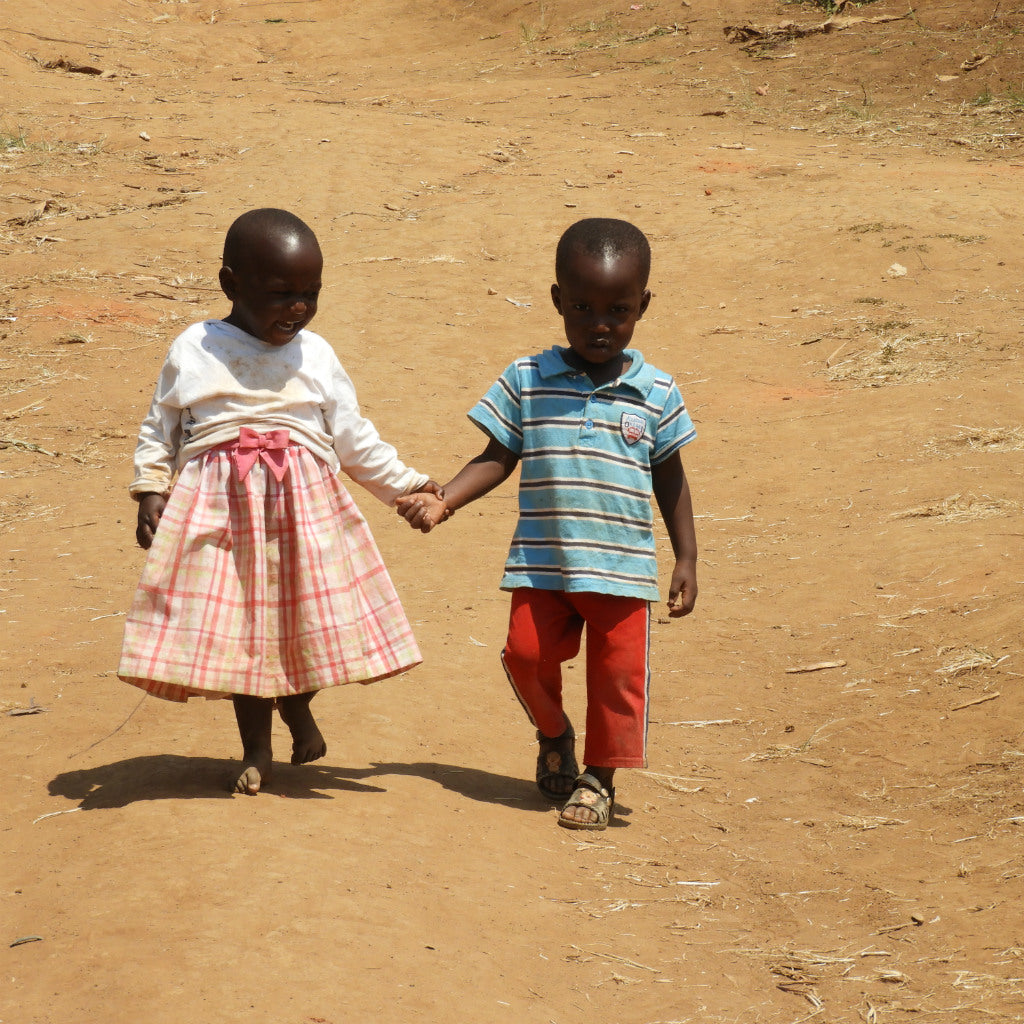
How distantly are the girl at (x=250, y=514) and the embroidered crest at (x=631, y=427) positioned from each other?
75 cm

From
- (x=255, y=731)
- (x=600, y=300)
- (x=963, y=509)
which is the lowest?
(x=255, y=731)

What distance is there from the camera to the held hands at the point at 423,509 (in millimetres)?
3320

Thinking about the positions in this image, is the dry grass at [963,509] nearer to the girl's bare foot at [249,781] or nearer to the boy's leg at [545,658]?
the boy's leg at [545,658]

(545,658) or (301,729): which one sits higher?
(545,658)

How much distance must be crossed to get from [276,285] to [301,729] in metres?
1.19

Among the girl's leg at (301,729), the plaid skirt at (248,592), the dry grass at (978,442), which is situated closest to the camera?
the plaid skirt at (248,592)

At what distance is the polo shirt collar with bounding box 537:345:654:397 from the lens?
3.32 meters

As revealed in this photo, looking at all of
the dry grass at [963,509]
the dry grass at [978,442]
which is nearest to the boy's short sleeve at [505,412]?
the dry grass at [963,509]

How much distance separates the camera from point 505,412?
3387mm

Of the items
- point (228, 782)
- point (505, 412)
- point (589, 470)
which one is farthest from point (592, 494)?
point (228, 782)

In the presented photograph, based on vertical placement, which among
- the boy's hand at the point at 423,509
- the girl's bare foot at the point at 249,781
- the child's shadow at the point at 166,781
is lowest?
the child's shadow at the point at 166,781

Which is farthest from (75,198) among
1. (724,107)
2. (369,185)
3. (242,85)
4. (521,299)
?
(724,107)

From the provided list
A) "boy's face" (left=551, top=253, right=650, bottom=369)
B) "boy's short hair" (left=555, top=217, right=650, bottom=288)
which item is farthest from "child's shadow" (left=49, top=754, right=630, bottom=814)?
"boy's short hair" (left=555, top=217, right=650, bottom=288)

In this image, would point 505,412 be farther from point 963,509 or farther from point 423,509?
point 963,509
